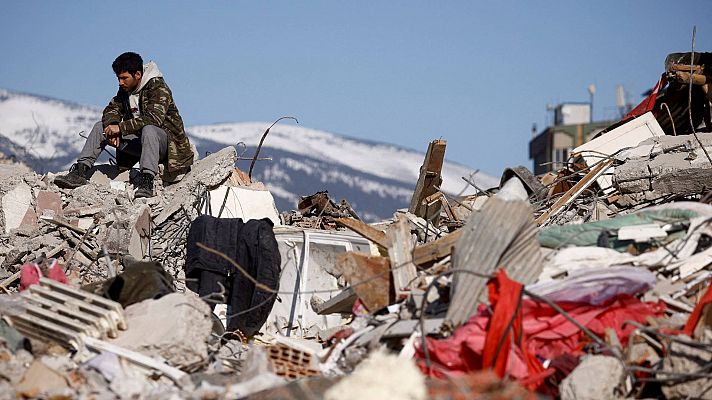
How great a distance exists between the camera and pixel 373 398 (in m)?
4.14

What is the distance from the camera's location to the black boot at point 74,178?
30.2 feet

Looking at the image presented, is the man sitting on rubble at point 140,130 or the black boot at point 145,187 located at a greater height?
the man sitting on rubble at point 140,130

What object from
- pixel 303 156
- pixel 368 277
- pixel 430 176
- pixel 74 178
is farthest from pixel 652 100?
pixel 303 156

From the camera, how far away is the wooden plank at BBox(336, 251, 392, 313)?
6.52m

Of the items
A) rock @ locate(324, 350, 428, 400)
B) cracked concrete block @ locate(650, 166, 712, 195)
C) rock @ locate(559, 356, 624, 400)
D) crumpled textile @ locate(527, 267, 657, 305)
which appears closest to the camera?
rock @ locate(324, 350, 428, 400)

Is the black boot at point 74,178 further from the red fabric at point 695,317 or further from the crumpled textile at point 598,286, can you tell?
the red fabric at point 695,317

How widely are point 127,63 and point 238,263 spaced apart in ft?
8.16

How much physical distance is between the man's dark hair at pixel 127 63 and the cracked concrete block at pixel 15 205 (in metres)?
1.43

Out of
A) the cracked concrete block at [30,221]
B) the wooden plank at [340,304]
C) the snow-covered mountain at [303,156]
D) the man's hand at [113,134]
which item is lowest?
the snow-covered mountain at [303,156]

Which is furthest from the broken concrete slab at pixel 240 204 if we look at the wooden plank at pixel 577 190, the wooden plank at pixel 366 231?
the wooden plank at pixel 577 190

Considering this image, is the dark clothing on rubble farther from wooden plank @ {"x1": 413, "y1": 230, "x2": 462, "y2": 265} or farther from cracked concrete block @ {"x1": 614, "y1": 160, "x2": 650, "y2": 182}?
cracked concrete block @ {"x1": 614, "y1": 160, "x2": 650, "y2": 182}

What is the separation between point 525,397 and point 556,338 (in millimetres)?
820

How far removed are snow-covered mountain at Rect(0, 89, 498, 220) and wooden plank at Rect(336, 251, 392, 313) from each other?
66.2ft

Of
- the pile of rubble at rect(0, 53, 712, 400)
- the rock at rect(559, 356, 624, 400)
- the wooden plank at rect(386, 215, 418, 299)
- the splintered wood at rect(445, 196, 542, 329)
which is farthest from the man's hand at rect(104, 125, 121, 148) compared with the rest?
the rock at rect(559, 356, 624, 400)
